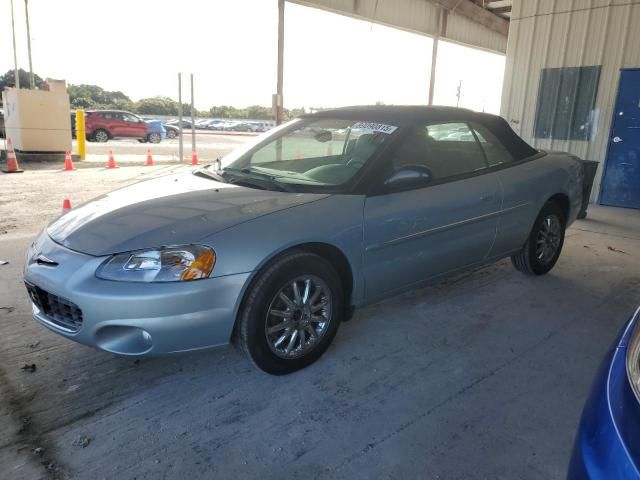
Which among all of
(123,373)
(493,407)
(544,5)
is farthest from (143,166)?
(493,407)

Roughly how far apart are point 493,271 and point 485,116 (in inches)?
58.0

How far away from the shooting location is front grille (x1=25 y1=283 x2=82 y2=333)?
2410 mm

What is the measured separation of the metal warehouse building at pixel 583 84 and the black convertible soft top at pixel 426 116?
5.01 meters

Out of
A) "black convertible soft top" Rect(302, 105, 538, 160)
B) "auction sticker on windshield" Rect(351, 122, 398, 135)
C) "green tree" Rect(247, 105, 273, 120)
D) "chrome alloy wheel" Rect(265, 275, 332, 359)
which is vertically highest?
"green tree" Rect(247, 105, 273, 120)

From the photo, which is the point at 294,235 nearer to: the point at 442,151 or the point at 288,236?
the point at 288,236

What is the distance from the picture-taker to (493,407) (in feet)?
8.33

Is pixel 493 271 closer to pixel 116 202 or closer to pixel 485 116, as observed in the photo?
pixel 485 116

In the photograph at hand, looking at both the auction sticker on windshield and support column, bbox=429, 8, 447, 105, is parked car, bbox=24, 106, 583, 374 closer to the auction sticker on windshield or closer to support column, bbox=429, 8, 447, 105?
the auction sticker on windshield

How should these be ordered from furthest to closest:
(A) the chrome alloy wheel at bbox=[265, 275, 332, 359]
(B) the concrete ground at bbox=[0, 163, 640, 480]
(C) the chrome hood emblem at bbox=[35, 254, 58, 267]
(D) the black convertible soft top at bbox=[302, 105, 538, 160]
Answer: (D) the black convertible soft top at bbox=[302, 105, 538, 160] → (A) the chrome alloy wheel at bbox=[265, 275, 332, 359] → (C) the chrome hood emblem at bbox=[35, 254, 58, 267] → (B) the concrete ground at bbox=[0, 163, 640, 480]

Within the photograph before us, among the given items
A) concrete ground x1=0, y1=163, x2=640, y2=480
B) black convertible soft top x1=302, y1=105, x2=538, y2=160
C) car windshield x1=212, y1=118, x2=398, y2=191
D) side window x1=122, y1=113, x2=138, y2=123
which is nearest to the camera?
concrete ground x1=0, y1=163, x2=640, y2=480

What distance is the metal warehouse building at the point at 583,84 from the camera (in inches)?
316

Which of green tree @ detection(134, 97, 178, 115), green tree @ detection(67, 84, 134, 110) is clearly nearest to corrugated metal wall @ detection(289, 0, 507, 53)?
green tree @ detection(134, 97, 178, 115)

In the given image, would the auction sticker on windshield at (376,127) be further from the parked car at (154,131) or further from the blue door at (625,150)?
the parked car at (154,131)

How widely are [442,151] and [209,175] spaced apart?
1.67m
